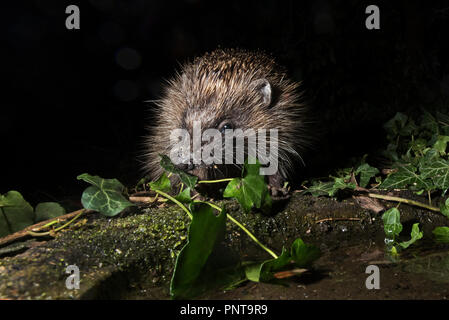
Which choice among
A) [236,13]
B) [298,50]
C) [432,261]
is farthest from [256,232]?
[236,13]

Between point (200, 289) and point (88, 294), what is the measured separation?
546 mm

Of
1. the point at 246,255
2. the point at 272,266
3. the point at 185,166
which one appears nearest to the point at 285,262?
the point at 272,266

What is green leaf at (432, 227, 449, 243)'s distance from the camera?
2.72 metres

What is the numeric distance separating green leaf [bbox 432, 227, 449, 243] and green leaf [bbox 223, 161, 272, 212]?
113 centimetres

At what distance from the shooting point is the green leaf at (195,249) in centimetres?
209

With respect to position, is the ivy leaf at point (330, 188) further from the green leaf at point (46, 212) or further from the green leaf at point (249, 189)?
the green leaf at point (46, 212)

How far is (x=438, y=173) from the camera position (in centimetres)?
320

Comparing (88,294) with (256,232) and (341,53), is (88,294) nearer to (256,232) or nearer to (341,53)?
(256,232)

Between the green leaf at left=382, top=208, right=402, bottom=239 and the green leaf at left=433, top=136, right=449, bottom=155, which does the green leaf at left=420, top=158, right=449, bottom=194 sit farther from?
the green leaf at left=382, top=208, right=402, bottom=239

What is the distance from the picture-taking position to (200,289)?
7.06 feet

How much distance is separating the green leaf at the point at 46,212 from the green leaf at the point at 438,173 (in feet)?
8.94

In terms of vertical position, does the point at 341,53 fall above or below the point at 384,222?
above

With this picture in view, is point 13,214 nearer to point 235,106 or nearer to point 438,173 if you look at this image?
point 235,106

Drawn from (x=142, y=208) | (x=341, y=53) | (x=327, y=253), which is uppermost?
(x=341, y=53)
